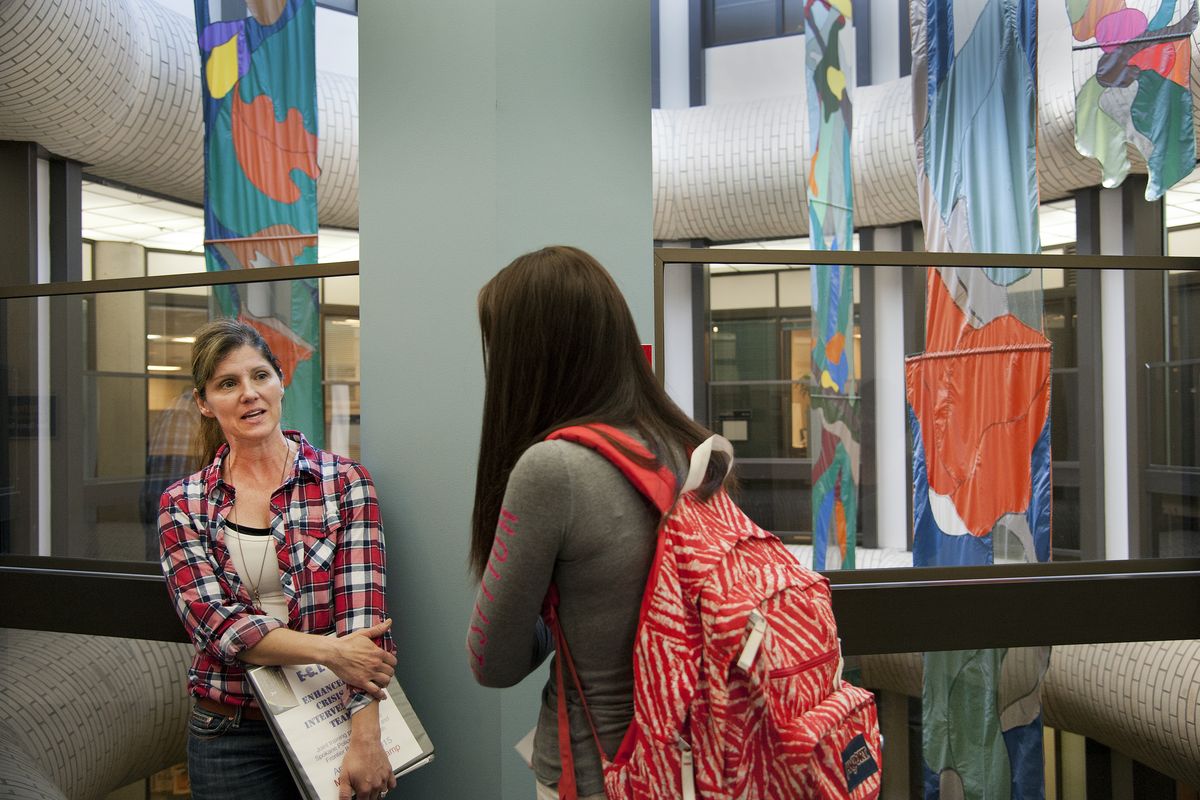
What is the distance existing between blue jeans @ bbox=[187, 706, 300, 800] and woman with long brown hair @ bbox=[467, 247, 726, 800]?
927mm

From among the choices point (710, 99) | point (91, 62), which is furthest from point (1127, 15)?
point (91, 62)

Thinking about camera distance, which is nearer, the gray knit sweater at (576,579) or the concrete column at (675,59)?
the gray knit sweater at (576,579)

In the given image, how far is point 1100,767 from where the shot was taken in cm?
422

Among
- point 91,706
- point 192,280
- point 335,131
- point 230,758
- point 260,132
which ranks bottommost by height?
point 91,706

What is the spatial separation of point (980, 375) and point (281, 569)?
189cm

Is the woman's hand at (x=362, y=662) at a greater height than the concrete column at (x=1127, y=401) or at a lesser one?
lesser

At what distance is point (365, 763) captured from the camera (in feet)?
5.59

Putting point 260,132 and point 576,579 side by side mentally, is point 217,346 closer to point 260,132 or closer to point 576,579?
point 260,132

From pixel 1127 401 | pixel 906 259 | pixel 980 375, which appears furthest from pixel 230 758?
pixel 1127 401

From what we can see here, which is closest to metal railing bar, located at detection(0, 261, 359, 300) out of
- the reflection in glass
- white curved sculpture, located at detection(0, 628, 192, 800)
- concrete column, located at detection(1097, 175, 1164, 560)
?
the reflection in glass

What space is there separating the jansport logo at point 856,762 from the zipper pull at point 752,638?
0.17m

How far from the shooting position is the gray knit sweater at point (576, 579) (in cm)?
103

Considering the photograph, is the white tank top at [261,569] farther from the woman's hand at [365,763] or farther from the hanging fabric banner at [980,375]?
the hanging fabric banner at [980,375]

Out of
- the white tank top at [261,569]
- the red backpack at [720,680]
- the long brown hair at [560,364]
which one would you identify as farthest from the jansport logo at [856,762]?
the white tank top at [261,569]
